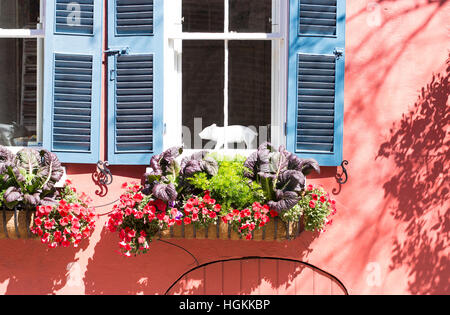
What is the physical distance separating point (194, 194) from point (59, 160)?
1096mm

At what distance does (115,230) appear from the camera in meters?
4.20

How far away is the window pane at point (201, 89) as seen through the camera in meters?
4.75

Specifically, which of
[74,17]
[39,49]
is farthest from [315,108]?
[39,49]

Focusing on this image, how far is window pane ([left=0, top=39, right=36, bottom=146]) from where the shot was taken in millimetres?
4715

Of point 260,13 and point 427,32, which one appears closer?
point 427,32

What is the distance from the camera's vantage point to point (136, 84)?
14.6ft

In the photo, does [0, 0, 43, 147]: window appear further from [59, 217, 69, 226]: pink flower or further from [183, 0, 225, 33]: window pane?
[183, 0, 225, 33]: window pane

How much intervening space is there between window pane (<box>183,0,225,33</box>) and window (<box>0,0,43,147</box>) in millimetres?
1192

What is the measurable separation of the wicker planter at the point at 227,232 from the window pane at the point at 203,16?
170cm

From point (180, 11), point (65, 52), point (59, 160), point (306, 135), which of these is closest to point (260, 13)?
point (180, 11)

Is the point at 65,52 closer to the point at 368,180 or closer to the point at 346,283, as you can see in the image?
the point at 368,180

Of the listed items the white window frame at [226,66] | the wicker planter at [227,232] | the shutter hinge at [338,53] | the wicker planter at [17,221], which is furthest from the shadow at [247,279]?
the shutter hinge at [338,53]

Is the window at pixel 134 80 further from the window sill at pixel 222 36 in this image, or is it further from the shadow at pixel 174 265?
the shadow at pixel 174 265

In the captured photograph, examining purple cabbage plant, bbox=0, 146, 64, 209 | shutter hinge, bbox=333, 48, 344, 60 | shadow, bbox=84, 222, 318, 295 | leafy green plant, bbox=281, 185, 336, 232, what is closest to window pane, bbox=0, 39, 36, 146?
purple cabbage plant, bbox=0, 146, 64, 209
